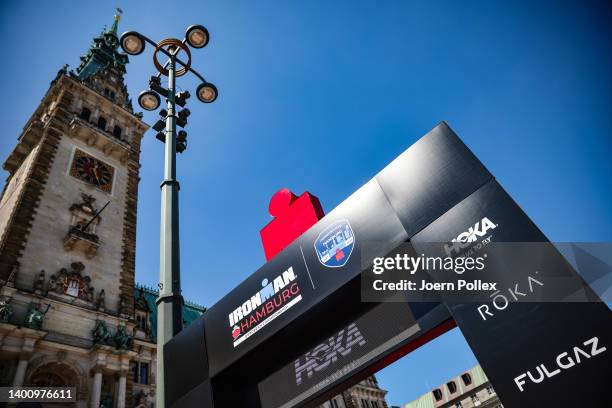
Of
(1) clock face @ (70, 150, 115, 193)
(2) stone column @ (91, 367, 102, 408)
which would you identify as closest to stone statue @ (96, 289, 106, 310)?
(2) stone column @ (91, 367, 102, 408)

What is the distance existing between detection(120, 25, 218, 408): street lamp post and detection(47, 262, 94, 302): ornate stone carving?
1000 inches

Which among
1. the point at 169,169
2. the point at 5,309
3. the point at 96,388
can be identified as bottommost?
the point at 169,169

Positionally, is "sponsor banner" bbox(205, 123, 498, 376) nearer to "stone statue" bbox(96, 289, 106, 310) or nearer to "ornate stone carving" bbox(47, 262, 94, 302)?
"ornate stone carving" bbox(47, 262, 94, 302)

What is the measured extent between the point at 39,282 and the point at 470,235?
32584 millimetres

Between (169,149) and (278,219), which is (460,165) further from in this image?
(169,149)

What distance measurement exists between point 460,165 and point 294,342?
3.81 metres

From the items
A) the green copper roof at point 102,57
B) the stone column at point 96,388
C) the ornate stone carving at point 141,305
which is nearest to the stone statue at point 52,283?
the stone column at point 96,388

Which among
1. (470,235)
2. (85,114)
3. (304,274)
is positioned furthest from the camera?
(85,114)

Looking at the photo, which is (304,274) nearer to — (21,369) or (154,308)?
(21,369)

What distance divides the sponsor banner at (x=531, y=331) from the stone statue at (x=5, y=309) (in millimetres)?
29442

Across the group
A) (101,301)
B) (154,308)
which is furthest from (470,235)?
(154,308)

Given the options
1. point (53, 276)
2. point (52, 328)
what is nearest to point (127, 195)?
point (53, 276)

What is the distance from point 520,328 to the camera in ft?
13.6

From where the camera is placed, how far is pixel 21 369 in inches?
923
